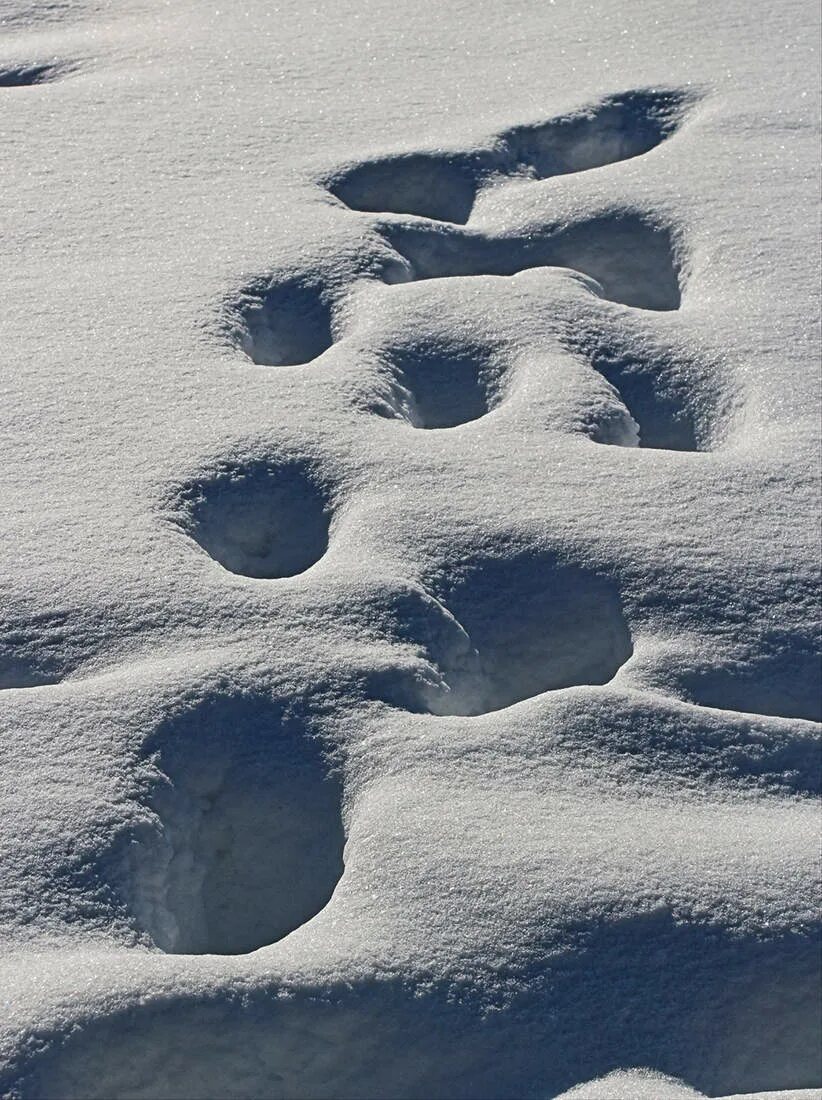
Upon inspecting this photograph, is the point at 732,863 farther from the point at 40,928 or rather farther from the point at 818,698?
the point at 40,928

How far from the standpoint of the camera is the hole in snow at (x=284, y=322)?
5.85ft

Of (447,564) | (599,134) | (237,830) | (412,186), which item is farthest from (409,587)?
(599,134)

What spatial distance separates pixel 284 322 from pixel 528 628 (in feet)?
1.90

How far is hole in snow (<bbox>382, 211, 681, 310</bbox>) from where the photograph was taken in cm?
196

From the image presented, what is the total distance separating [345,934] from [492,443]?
651mm

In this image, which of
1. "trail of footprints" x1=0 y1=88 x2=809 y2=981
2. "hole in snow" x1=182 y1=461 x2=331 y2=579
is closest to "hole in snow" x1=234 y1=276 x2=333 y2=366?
"trail of footprints" x1=0 y1=88 x2=809 y2=981

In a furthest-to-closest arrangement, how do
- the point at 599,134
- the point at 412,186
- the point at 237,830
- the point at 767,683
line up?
the point at 599,134 < the point at 412,186 < the point at 767,683 < the point at 237,830

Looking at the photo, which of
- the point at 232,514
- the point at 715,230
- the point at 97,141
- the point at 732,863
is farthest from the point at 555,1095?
the point at 97,141

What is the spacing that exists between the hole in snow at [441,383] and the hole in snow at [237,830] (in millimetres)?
519

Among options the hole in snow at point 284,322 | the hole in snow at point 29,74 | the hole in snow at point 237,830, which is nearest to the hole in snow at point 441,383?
the hole in snow at point 284,322

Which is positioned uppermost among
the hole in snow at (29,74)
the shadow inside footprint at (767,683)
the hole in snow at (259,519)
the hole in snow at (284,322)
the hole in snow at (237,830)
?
the hole in snow at (29,74)

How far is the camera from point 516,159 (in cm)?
217

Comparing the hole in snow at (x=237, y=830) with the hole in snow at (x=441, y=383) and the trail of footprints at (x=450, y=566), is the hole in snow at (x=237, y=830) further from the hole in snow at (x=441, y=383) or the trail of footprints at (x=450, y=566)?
the hole in snow at (x=441, y=383)

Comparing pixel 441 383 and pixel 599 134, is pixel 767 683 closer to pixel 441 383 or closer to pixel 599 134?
pixel 441 383
